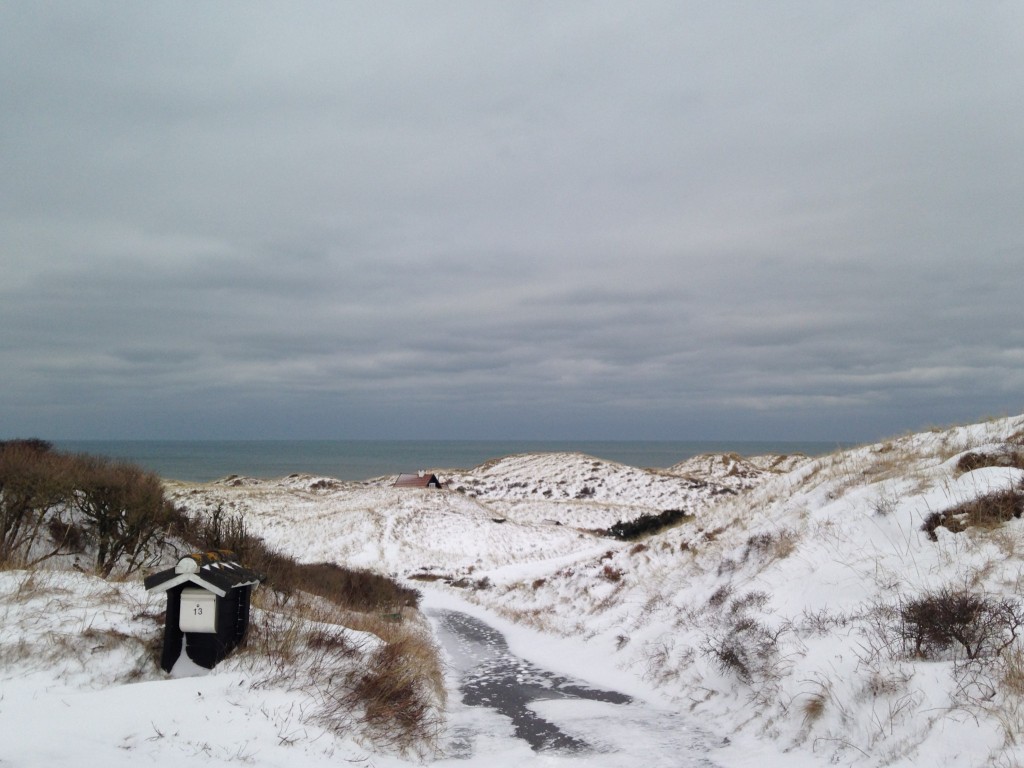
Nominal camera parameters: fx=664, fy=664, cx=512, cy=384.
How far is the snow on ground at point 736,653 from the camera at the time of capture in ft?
21.3

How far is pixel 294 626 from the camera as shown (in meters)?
9.20

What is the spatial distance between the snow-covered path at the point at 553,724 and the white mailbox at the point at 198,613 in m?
3.34

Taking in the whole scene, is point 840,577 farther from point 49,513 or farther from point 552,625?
point 49,513

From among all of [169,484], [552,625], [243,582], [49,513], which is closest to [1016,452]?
[552,625]

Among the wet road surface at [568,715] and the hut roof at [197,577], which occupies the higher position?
the hut roof at [197,577]

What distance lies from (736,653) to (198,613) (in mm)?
7783

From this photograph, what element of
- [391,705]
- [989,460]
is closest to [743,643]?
[391,705]

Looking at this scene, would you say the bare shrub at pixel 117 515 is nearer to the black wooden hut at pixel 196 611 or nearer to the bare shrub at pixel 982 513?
the black wooden hut at pixel 196 611

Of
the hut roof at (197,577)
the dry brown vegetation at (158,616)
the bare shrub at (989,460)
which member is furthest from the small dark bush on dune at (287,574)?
the bare shrub at (989,460)

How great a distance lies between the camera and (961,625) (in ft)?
24.7

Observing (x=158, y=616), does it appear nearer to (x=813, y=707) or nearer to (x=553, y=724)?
(x=553, y=724)

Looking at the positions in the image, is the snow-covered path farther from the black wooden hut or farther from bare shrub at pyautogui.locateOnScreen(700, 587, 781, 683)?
the black wooden hut

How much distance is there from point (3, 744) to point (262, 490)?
58.1 m

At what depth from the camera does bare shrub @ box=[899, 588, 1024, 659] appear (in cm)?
725
